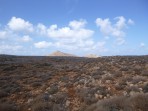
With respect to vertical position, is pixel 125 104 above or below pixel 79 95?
above

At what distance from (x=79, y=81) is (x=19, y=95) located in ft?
15.2

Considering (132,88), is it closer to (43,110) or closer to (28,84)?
(43,110)

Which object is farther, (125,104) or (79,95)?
(79,95)

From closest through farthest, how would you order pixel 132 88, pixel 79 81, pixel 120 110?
pixel 120 110 < pixel 132 88 < pixel 79 81

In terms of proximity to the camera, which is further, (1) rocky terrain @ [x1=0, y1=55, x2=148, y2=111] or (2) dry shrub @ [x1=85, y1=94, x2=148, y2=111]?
(1) rocky terrain @ [x1=0, y1=55, x2=148, y2=111]

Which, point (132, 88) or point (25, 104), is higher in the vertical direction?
point (132, 88)

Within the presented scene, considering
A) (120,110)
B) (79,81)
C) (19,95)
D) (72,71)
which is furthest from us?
(72,71)

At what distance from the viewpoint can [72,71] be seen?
24.5 metres

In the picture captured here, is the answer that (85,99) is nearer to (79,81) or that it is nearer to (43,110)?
(43,110)

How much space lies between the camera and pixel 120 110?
9234 mm

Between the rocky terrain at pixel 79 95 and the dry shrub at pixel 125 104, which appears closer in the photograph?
the dry shrub at pixel 125 104

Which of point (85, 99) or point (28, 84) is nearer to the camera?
point (85, 99)

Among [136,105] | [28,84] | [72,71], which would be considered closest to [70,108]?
[136,105]

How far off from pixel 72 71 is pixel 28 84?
273 inches
